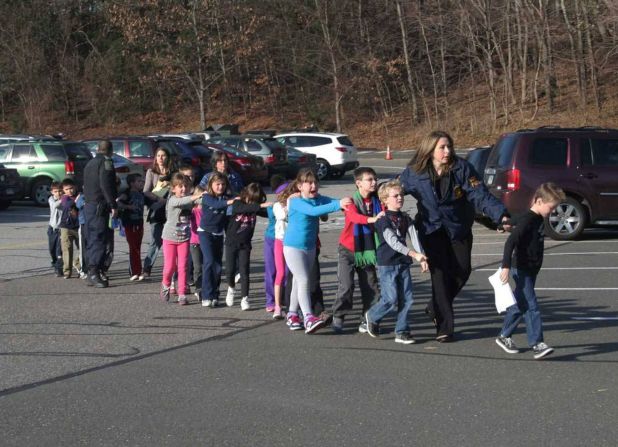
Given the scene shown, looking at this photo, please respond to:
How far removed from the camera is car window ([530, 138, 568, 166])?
17.2m

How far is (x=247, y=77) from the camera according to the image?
60094 millimetres

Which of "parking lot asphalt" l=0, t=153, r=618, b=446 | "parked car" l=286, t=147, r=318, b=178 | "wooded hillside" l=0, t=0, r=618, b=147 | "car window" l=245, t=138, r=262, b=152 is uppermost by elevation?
"wooded hillside" l=0, t=0, r=618, b=147

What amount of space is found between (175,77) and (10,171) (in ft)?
102

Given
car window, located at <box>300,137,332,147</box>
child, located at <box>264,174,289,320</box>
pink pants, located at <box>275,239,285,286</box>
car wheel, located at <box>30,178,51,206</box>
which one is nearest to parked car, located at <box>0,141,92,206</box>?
car wheel, located at <box>30,178,51,206</box>

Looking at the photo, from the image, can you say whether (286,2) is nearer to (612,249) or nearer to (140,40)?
(140,40)

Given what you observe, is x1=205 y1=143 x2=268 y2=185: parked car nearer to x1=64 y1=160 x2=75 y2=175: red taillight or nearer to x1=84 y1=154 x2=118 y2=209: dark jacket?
x1=64 y1=160 x2=75 y2=175: red taillight

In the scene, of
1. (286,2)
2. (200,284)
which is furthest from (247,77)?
(200,284)

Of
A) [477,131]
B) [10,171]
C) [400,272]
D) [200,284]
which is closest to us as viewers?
[400,272]

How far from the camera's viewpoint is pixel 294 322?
962 centimetres

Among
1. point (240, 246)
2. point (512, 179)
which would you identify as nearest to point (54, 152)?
point (512, 179)

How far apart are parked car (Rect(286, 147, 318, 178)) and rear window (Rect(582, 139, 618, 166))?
16732 millimetres

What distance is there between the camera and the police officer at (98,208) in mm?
12750

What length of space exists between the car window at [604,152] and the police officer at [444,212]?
923 cm

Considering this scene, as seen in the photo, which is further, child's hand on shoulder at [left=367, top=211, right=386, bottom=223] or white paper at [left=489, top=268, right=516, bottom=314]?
child's hand on shoulder at [left=367, top=211, right=386, bottom=223]
